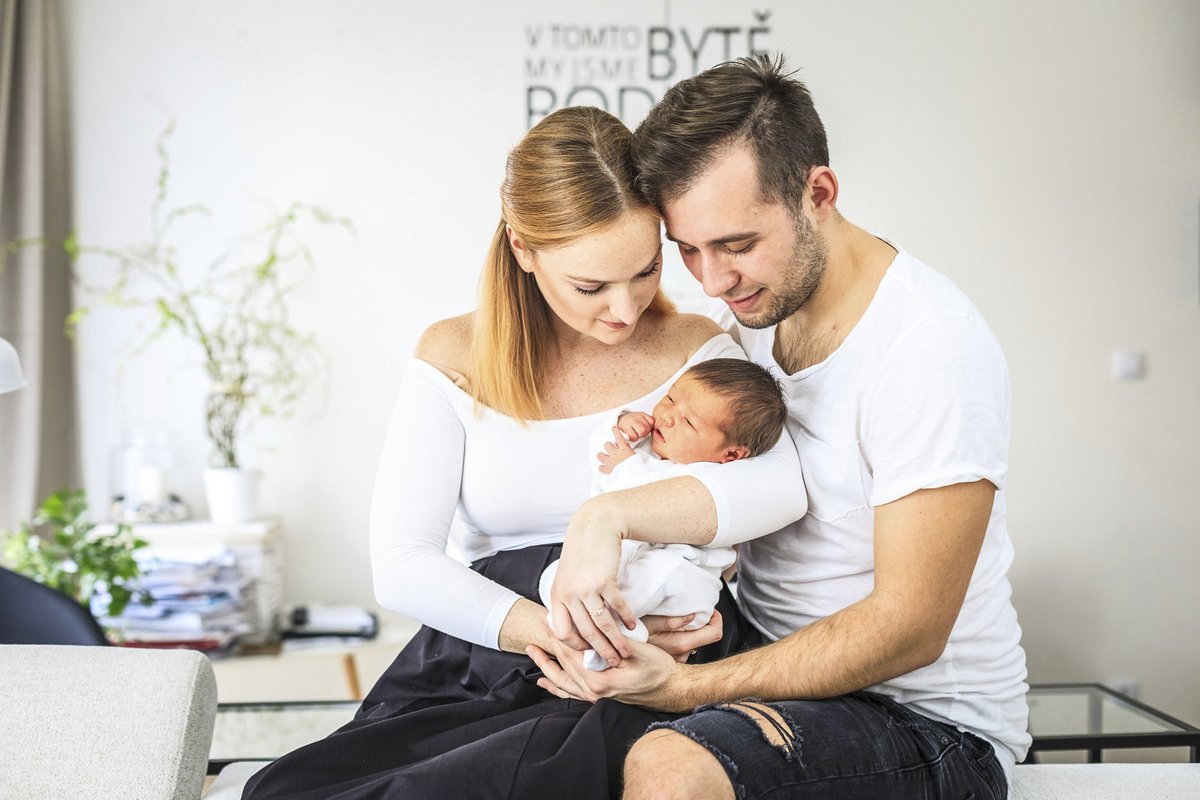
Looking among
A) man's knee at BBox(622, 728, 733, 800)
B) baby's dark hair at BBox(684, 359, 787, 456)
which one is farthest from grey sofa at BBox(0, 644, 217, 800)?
baby's dark hair at BBox(684, 359, 787, 456)

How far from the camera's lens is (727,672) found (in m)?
1.46

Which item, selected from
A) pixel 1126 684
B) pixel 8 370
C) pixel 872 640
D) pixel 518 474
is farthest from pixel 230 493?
pixel 1126 684

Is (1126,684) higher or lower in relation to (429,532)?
A: lower

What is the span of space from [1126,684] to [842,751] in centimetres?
278

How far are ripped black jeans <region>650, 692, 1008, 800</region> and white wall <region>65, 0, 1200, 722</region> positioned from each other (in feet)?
7.46

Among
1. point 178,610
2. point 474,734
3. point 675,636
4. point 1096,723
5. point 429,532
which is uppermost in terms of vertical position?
point 429,532

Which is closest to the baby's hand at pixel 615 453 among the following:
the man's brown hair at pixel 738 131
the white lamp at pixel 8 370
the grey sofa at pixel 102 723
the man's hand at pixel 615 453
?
the man's hand at pixel 615 453

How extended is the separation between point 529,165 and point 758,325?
0.43m

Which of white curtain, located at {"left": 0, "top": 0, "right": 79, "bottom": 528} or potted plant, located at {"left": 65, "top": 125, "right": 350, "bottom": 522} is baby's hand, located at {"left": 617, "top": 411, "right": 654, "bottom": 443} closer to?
potted plant, located at {"left": 65, "top": 125, "right": 350, "bottom": 522}

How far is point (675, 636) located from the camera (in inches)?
58.4

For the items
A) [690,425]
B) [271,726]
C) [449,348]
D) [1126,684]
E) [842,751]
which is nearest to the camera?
[842,751]

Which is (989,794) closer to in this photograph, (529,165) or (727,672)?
(727,672)

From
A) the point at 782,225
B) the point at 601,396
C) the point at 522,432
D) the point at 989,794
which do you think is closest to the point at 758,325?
the point at 782,225

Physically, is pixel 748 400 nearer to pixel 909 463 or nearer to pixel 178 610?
pixel 909 463
